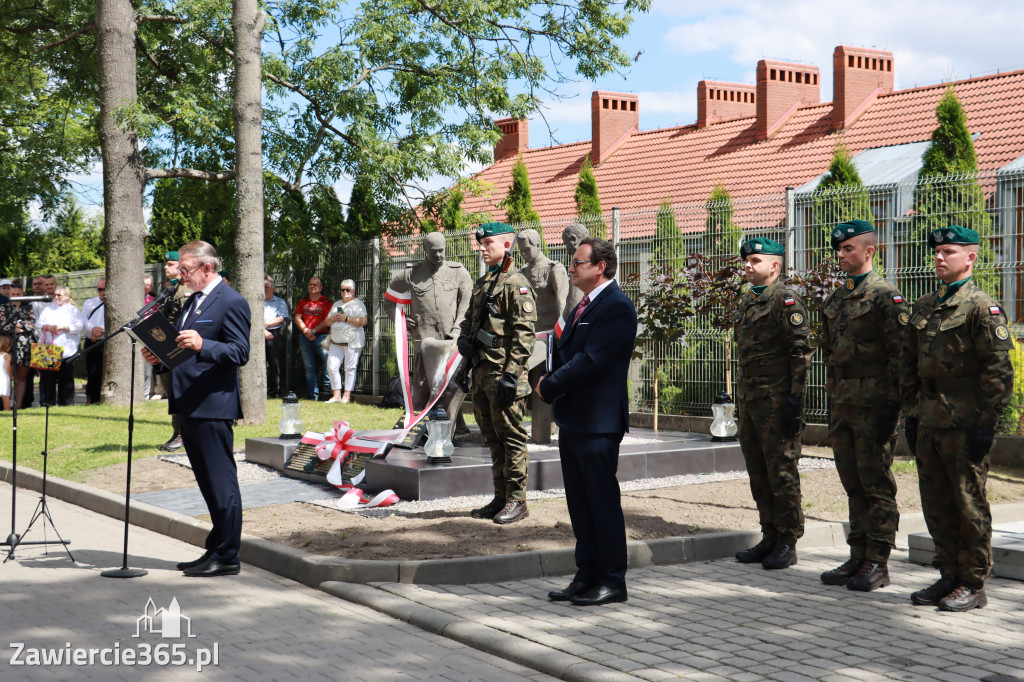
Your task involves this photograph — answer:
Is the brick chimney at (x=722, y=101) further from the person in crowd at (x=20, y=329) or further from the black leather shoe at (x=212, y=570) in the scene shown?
the black leather shoe at (x=212, y=570)

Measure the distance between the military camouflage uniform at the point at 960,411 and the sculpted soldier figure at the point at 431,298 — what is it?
19.0 ft

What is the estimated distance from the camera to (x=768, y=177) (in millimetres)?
28594

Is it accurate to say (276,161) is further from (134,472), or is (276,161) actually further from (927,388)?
(927,388)

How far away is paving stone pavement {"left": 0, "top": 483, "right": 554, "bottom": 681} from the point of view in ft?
16.4

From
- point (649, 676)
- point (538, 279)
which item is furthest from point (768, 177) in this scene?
point (649, 676)

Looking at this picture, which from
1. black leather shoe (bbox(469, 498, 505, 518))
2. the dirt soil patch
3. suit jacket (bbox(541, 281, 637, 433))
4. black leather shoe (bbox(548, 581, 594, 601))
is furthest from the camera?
black leather shoe (bbox(469, 498, 505, 518))

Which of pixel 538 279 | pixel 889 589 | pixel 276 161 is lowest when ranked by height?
pixel 889 589

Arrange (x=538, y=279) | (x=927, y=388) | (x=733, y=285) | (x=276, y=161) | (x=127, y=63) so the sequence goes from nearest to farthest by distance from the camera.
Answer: (x=927, y=388) < (x=538, y=279) < (x=733, y=285) < (x=127, y=63) < (x=276, y=161)

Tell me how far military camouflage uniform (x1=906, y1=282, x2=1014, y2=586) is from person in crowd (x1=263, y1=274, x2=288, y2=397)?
14.8m

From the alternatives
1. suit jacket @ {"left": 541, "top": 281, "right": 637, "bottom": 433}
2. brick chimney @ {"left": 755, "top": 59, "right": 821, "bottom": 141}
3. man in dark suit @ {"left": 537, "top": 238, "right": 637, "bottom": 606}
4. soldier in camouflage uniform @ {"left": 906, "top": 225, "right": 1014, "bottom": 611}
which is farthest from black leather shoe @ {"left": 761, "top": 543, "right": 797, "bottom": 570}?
brick chimney @ {"left": 755, "top": 59, "right": 821, "bottom": 141}

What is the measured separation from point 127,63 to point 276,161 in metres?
3.65

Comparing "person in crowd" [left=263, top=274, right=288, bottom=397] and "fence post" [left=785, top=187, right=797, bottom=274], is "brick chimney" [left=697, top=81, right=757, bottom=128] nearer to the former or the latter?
"person in crowd" [left=263, top=274, right=288, bottom=397]

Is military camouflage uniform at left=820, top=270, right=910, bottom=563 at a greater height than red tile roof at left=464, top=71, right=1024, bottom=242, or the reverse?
red tile roof at left=464, top=71, right=1024, bottom=242

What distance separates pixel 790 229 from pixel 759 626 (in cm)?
841
